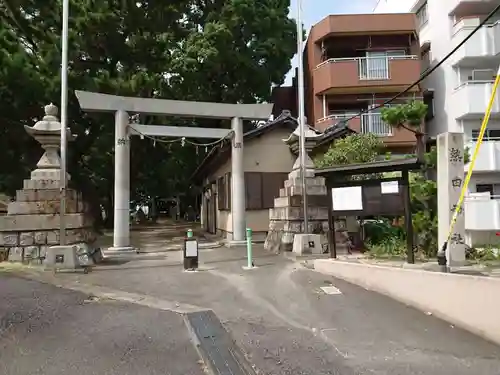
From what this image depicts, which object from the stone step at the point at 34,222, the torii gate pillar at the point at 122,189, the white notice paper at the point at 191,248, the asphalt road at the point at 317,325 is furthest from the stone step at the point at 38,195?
the white notice paper at the point at 191,248

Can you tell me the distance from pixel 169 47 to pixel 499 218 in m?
14.9

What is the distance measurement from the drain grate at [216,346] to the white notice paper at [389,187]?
447cm

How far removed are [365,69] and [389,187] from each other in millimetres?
13577

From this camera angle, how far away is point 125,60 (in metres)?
18.9

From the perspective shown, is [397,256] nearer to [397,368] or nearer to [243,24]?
[397,368]

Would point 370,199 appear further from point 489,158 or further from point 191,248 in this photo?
point 489,158

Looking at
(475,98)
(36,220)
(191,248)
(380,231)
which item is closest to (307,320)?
(191,248)

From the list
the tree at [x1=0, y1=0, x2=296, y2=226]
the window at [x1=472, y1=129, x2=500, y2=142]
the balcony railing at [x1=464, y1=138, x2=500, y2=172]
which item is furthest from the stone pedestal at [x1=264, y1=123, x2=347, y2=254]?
the window at [x1=472, y1=129, x2=500, y2=142]

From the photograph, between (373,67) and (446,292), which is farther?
(373,67)


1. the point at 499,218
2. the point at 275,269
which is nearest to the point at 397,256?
the point at 275,269

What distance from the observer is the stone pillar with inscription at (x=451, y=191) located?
749 centimetres

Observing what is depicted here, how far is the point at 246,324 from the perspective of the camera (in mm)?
5668

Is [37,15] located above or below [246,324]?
above

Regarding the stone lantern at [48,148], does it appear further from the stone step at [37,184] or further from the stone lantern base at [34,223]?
the stone lantern base at [34,223]
